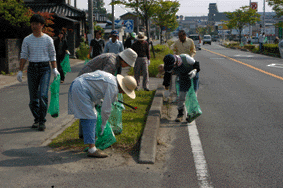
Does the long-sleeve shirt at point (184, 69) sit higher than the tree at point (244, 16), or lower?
lower

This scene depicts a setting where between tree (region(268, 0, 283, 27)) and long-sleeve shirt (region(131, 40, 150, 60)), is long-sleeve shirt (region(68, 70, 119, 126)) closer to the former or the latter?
long-sleeve shirt (region(131, 40, 150, 60))

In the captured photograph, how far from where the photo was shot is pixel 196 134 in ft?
19.9

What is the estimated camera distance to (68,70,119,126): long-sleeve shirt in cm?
420

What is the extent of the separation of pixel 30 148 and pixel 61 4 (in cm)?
2533

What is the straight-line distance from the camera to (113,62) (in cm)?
483

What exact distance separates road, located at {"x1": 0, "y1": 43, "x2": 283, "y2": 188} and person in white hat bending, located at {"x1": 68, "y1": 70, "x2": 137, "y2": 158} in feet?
1.85

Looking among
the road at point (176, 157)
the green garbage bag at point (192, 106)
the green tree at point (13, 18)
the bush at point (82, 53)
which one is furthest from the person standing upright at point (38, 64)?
the bush at point (82, 53)

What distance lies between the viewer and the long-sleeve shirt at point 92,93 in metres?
4.20

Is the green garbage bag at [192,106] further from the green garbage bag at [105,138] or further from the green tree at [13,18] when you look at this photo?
the green tree at [13,18]

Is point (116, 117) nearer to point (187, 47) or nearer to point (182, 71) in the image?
point (182, 71)

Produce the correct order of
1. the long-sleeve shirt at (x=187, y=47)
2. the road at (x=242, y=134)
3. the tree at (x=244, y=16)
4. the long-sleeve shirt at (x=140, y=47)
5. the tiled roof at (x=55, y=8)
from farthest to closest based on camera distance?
the tree at (x=244, y=16)
the tiled roof at (x=55, y=8)
the long-sleeve shirt at (x=140, y=47)
the long-sleeve shirt at (x=187, y=47)
the road at (x=242, y=134)

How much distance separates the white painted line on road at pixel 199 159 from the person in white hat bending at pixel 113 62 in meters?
1.58

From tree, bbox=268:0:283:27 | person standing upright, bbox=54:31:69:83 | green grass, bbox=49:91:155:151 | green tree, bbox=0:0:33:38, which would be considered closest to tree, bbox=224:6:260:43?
tree, bbox=268:0:283:27

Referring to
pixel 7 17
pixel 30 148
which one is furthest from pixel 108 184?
pixel 7 17
